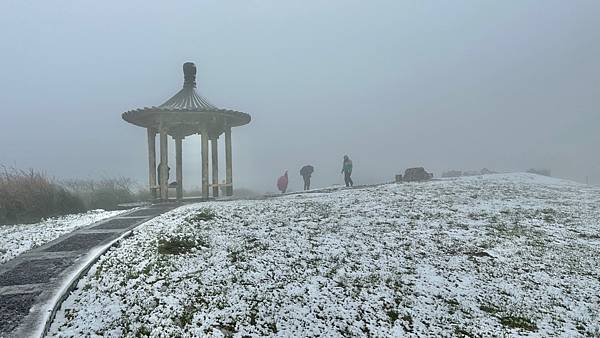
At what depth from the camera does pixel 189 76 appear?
58.2ft

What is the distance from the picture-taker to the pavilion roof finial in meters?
17.7

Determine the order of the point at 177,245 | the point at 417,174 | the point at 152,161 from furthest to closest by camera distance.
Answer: the point at 417,174 → the point at 152,161 → the point at 177,245

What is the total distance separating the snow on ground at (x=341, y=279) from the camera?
4488 mm

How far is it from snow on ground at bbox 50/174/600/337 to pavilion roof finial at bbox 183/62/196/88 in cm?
1014

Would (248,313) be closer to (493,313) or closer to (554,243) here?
(493,313)

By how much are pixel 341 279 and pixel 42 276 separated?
4.66 m

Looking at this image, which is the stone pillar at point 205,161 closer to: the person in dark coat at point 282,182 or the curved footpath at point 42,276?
the curved footpath at point 42,276

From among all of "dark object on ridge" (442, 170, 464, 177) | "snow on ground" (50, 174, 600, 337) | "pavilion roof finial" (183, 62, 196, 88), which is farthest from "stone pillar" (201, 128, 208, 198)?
"dark object on ridge" (442, 170, 464, 177)

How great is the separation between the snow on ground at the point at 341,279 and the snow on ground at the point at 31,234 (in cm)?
199

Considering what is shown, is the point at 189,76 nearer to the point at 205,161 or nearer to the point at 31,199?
the point at 205,161

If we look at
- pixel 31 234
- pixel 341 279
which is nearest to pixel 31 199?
pixel 31 234

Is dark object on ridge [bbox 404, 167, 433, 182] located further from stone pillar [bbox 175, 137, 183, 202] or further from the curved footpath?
the curved footpath

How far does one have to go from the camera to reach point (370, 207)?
11.0m

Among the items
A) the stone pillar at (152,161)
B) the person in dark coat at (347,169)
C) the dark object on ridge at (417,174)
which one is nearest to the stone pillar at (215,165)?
the stone pillar at (152,161)
